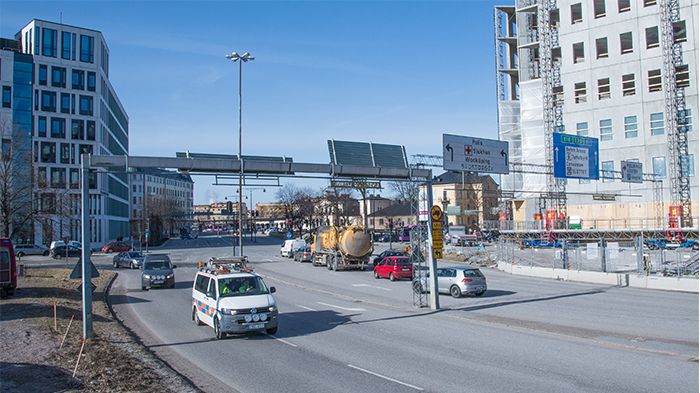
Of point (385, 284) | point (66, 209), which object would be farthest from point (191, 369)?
point (66, 209)

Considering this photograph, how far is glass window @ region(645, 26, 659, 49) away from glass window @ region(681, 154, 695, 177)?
37.4 ft

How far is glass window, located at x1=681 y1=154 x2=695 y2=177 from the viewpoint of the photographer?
54094mm

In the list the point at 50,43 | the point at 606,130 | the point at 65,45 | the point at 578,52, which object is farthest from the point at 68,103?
the point at 606,130

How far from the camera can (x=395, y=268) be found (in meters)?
37.2

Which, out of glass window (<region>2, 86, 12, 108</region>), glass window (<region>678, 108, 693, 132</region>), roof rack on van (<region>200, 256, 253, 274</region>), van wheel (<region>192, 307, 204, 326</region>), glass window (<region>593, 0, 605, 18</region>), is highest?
glass window (<region>593, 0, 605, 18</region>)

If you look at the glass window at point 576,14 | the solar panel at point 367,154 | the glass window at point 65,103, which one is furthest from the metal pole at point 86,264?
the glass window at point 65,103

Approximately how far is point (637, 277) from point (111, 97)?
88.8m

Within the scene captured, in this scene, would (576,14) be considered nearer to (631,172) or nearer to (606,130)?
(606,130)

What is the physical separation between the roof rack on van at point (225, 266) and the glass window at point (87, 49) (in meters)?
72.1

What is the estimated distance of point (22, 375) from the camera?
1203cm

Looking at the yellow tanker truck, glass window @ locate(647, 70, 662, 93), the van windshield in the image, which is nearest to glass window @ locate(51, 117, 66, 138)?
the yellow tanker truck

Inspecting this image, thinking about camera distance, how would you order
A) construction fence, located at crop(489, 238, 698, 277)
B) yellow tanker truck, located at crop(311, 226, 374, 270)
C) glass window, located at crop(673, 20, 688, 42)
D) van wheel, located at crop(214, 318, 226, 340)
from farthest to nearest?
1. glass window, located at crop(673, 20, 688, 42)
2. yellow tanker truck, located at crop(311, 226, 374, 270)
3. construction fence, located at crop(489, 238, 698, 277)
4. van wheel, located at crop(214, 318, 226, 340)

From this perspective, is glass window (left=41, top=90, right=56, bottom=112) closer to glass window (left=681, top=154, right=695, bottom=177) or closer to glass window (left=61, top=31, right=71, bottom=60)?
glass window (left=61, top=31, right=71, bottom=60)

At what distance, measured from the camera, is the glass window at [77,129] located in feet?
267
